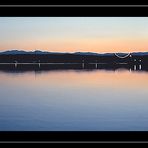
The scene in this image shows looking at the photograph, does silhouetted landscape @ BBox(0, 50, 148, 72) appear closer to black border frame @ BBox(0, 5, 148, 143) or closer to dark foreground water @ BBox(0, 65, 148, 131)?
dark foreground water @ BBox(0, 65, 148, 131)

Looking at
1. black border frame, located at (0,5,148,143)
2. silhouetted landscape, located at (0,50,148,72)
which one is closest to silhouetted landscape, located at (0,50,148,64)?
silhouetted landscape, located at (0,50,148,72)

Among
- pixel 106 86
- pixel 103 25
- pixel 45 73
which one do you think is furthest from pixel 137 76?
pixel 45 73

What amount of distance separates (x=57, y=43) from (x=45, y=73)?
241 millimetres

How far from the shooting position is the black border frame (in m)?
3.25

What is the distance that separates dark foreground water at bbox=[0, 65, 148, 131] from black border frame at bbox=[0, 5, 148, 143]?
1.7 inches

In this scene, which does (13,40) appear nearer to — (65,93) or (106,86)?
(65,93)
